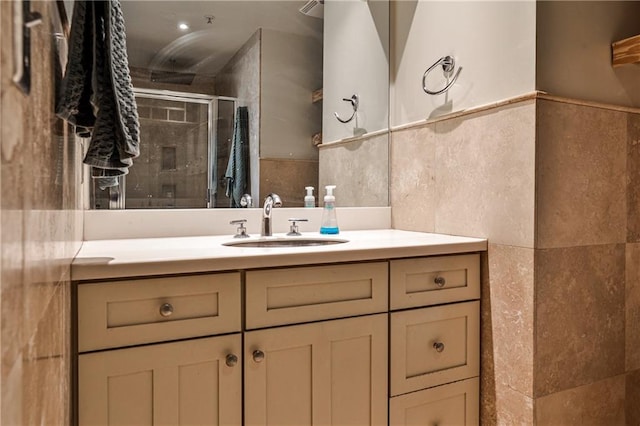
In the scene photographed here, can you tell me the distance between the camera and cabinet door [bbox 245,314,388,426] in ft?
3.83

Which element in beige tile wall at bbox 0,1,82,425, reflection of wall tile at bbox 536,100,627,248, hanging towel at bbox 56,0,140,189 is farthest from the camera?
reflection of wall tile at bbox 536,100,627,248

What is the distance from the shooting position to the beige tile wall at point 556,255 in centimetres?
134

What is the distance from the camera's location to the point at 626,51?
4.68 ft

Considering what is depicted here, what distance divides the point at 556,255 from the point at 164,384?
1172 millimetres

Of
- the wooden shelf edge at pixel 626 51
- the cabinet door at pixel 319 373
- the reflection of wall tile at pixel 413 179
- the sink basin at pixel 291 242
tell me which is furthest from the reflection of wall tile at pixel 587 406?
the wooden shelf edge at pixel 626 51

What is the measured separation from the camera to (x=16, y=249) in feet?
1.33

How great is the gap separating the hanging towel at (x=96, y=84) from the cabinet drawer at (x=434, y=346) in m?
0.93

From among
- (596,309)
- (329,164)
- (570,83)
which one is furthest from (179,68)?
(596,309)

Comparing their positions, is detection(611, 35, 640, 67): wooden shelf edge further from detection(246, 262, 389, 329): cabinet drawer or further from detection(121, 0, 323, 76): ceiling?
detection(121, 0, 323, 76): ceiling

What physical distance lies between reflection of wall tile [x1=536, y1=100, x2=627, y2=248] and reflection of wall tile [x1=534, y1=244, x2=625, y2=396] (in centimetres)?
5

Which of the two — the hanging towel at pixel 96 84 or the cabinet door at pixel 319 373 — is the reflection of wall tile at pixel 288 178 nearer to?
the cabinet door at pixel 319 373

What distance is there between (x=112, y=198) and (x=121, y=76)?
69 centimetres

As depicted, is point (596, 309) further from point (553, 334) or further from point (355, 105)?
point (355, 105)

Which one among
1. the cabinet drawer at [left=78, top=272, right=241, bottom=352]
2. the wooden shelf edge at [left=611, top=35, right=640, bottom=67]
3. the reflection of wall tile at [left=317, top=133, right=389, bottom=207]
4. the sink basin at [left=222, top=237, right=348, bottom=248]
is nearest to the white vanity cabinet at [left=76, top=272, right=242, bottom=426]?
the cabinet drawer at [left=78, top=272, right=241, bottom=352]
